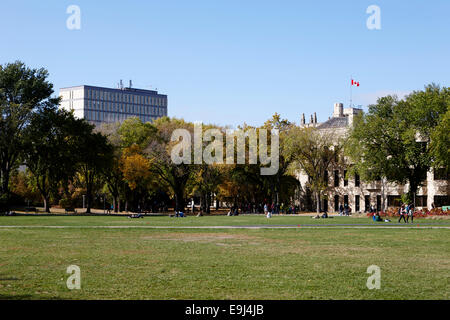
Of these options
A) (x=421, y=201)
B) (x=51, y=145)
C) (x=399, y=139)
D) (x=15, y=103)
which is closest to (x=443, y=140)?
(x=399, y=139)

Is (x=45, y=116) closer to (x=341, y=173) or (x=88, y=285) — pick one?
(x=341, y=173)

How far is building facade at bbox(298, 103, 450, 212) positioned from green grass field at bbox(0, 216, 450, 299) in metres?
60.1

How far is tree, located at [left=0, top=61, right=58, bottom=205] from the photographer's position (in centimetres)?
6988

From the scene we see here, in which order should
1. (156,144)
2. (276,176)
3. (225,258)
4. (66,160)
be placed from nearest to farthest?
(225,258) → (66,160) → (156,144) → (276,176)

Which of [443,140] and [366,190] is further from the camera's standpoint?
[366,190]

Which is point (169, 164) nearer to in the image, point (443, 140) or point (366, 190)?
point (366, 190)

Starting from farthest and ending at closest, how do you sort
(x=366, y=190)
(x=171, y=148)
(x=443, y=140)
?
(x=366, y=190)
(x=171, y=148)
(x=443, y=140)
